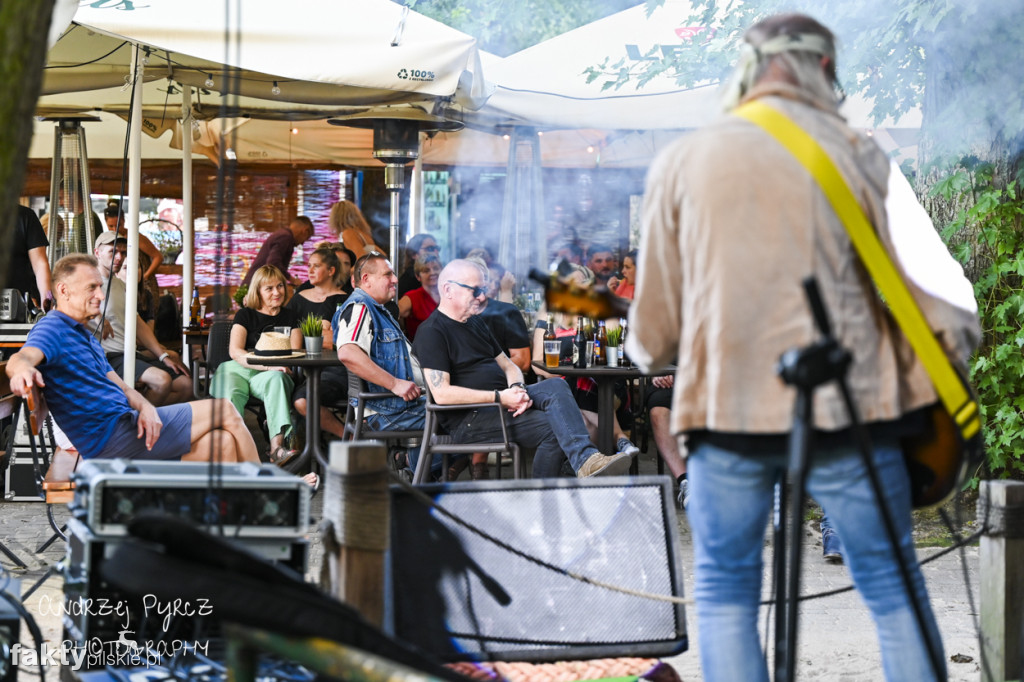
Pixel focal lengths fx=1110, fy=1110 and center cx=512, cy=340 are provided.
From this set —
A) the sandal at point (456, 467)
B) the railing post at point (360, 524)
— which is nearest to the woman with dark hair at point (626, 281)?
the sandal at point (456, 467)

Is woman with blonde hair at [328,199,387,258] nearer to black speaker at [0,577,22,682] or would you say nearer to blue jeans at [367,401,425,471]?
blue jeans at [367,401,425,471]

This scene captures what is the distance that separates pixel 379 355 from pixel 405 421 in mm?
385

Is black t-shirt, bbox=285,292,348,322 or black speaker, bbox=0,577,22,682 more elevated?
black t-shirt, bbox=285,292,348,322

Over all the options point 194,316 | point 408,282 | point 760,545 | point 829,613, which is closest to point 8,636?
point 760,545

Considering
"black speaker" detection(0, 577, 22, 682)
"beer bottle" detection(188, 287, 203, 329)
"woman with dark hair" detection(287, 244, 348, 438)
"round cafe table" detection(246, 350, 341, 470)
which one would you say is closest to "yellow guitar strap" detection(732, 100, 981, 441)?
"black speaker" detection(0, 577, 22, 682)

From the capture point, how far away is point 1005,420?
627 centimetres

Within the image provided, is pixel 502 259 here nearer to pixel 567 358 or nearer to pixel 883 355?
pixel 567 358

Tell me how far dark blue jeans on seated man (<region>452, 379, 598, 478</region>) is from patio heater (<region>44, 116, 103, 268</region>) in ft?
20.5

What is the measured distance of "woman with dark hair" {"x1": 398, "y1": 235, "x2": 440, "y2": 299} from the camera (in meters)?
8.14

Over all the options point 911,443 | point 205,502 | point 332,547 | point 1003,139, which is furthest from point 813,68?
point 1003,139

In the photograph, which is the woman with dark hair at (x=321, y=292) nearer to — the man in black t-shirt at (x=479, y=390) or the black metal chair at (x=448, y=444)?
the man in black t-shirt at (x=479, y=390)

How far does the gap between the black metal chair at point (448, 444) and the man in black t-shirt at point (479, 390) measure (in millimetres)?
35

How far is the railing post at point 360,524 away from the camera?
2.73 meters

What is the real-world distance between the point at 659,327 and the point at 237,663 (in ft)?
3.57
